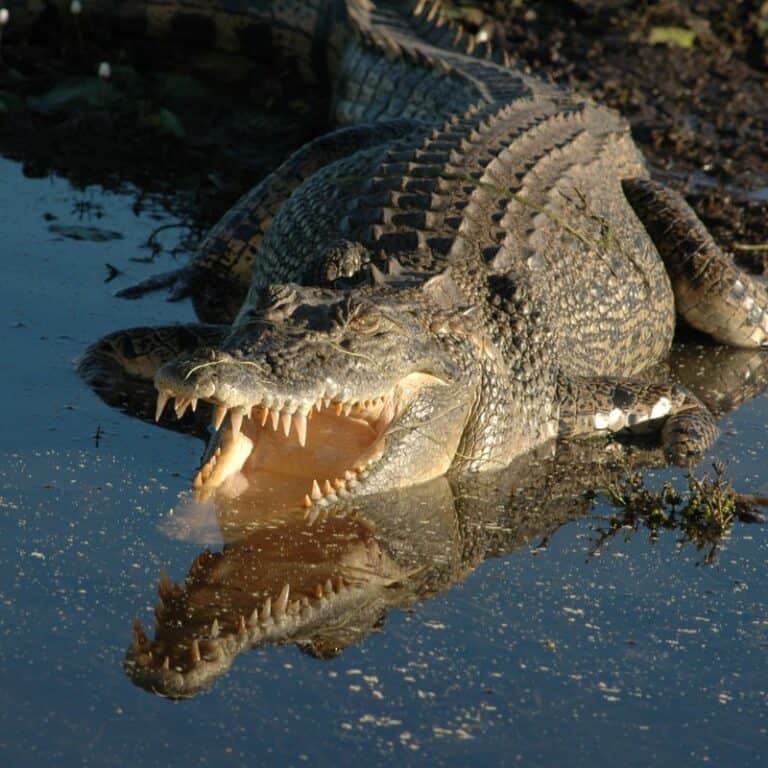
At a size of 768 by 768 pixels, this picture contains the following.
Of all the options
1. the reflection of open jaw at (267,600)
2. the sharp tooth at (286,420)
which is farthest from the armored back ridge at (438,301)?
the reflection of open jaw at (267,600)

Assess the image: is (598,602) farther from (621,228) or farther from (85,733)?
(621,228)

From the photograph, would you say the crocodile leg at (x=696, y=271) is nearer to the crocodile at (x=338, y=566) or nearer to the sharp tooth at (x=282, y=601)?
the crocodile at (x=338, y=566)

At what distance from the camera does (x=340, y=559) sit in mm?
4598

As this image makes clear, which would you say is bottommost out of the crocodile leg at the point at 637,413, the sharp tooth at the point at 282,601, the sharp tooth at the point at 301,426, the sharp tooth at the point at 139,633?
the sharp tooth at the point at 139,633

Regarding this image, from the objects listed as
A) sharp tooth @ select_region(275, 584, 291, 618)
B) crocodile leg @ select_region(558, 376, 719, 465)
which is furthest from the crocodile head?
crocodile leg @ select_region(558, 376, 719, 465)

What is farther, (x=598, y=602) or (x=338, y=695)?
(x=598, y=602)

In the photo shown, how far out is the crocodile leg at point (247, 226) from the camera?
7055 millimetres

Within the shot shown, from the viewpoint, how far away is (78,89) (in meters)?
9.05

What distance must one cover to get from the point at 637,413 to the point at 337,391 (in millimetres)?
1646

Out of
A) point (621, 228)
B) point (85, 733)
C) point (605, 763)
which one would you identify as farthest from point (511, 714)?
point (621, 228)

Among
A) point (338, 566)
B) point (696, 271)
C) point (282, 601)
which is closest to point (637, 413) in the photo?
point (696, 271)

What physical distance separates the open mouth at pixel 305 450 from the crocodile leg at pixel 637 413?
848 millimetres

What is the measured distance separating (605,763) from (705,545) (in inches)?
57.3

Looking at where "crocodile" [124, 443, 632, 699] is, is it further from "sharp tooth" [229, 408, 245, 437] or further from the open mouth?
"sharp tooth" [229, 408, 245, 437]
